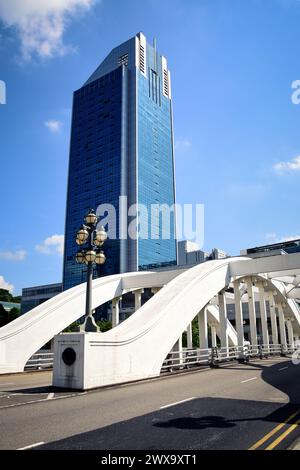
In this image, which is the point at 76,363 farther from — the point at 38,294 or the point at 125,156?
the point at 125,156

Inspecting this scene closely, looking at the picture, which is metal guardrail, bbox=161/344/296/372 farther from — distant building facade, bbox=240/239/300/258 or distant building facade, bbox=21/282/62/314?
distant building facade, bbox=21/282/62/314

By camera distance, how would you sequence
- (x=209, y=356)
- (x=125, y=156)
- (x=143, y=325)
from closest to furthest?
(x=143, y=325) → (x=209, y=356) → (x=125, y=156)

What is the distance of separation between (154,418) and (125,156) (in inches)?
5297

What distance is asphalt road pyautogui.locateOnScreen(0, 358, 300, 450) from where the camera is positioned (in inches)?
237

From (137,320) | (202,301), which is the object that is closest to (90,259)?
(137,320)

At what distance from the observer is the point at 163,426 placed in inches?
279

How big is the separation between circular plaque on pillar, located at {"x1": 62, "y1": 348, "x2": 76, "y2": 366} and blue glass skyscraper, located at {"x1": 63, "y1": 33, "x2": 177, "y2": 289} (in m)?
112

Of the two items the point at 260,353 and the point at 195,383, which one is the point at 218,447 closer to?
the point at 195,383

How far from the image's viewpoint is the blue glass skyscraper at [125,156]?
13200 cm

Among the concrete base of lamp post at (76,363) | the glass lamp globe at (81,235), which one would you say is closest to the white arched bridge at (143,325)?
the concrete base of lamp post at (76,363)

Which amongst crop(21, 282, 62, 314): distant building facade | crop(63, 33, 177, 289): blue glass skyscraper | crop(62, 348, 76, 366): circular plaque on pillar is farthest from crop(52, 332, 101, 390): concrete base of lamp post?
crop(21, 282, 62, 314): distant building facade

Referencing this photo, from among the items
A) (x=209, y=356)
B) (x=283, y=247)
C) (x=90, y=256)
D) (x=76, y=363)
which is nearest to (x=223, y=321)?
→ (x=209, y=356)

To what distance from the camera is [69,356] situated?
1323 cm

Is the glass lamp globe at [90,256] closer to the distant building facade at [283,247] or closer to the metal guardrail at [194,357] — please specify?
the metal guardrail at [194,357]
